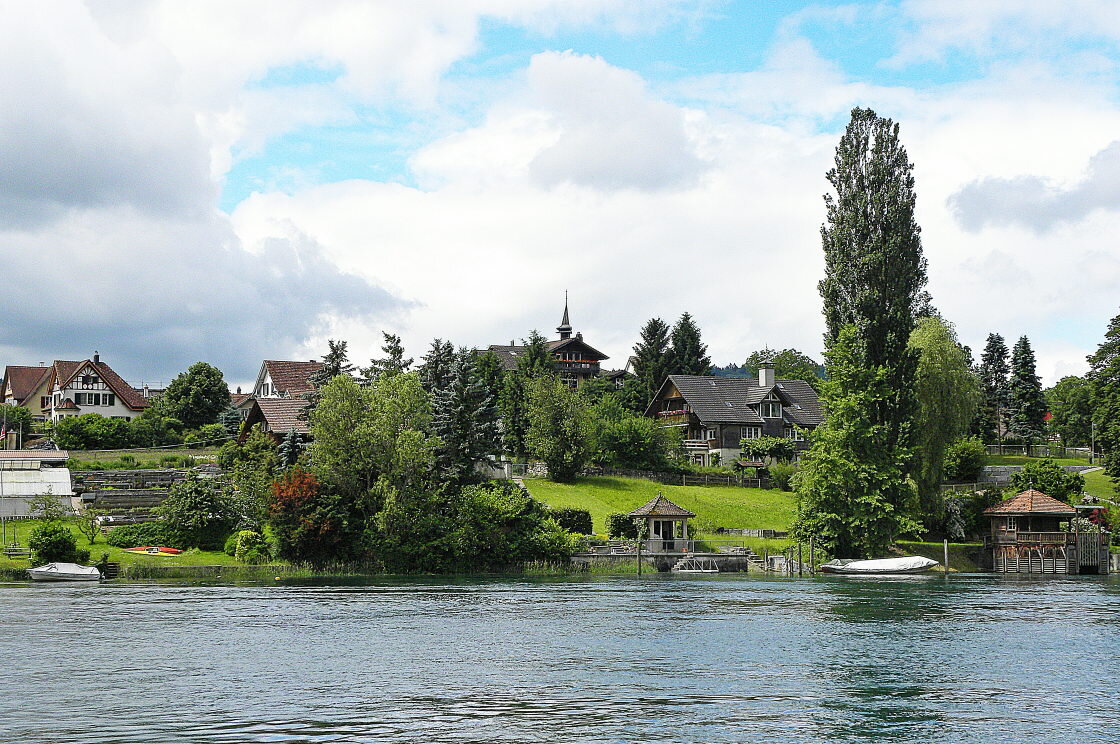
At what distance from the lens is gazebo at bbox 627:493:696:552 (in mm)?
76000

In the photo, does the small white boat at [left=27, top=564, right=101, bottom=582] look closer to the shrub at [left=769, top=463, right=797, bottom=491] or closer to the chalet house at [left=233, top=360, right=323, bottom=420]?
the chalet house at [left=233, top=360, right=323, bottom=420]

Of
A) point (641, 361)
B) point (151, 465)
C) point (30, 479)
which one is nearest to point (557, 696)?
point (30, 479)

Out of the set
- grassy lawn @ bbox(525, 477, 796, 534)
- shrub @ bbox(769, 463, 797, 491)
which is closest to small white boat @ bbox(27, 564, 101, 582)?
grassy lawn @ bbox(525, 477, 796, 534)

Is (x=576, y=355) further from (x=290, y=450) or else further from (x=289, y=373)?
(x=290, y=450)

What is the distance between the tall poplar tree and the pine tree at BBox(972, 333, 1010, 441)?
190 feet

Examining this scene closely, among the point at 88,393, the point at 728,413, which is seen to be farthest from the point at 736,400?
the point at 88,393

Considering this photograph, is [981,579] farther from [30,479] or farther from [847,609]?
[30,479]

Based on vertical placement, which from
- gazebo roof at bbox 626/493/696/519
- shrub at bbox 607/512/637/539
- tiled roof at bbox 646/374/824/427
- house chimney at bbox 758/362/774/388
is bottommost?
shrub at bbox 607/512/637/539

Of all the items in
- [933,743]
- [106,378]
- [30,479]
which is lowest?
[933,743]

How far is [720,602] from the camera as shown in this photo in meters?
52.7

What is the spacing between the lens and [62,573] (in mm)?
60250

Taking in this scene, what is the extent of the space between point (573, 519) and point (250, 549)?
74.0 feet

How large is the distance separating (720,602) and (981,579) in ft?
86.7

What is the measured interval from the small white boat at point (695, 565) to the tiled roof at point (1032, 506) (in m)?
20.5
